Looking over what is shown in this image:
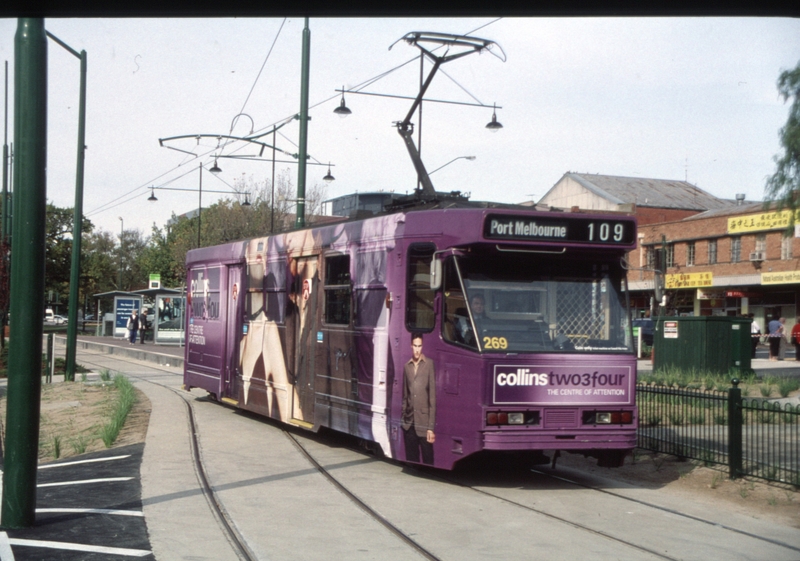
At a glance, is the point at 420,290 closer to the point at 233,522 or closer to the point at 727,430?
the point at 233,522

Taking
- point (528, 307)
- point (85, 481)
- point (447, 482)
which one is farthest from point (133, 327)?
point (528, 307)

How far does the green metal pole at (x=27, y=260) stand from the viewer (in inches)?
303

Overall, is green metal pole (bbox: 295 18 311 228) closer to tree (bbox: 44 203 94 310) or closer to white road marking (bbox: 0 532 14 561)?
white road marking (bbox: 0 532 14 561)

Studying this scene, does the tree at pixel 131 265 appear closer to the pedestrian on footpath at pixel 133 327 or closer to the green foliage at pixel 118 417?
the pedestrian on footpath at pixel 133 327

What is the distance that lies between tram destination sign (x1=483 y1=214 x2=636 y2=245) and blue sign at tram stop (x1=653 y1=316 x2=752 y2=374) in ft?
41.7

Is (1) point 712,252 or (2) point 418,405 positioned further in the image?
(1) point 712,252

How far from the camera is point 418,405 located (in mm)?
10172

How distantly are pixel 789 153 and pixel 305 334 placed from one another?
1284cm

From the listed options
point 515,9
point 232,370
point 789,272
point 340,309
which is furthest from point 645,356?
point 515,9

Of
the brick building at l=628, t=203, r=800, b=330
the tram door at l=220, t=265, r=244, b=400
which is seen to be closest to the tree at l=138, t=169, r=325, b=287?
the brick building at l=628, t=203, r=800, b=330

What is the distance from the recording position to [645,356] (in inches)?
1538

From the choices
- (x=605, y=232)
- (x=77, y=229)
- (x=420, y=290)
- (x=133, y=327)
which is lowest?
(x=133, y=327)

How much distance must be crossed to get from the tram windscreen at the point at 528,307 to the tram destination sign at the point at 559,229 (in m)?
0.24

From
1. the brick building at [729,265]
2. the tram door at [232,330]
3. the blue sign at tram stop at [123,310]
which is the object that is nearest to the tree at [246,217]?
the blue sign at tram stop at [123,310]
